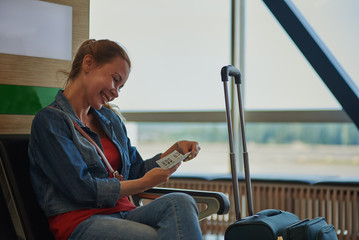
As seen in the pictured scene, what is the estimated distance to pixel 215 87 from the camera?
3668 millimetres

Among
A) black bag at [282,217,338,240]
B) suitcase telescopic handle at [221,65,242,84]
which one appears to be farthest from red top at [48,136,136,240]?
suitcase telescopic handle at [221,65,242,84]

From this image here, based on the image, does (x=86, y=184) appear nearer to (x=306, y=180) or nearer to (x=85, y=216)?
(x=85, y=216)

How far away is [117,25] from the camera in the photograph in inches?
152

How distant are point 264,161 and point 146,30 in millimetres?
1366

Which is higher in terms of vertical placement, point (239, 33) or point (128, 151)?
point (239, 33)

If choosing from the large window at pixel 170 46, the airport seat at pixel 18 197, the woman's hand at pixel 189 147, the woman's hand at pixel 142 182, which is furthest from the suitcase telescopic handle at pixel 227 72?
the large window at pixel 170 46

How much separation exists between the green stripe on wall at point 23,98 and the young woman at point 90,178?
27cm

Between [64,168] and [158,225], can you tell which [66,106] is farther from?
[158,225]

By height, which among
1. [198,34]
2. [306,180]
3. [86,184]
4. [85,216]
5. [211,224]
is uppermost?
[198,34]

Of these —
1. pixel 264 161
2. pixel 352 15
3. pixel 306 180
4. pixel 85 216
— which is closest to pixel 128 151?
pixel 85 216

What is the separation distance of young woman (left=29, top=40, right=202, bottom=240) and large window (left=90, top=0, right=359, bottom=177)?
1.66m

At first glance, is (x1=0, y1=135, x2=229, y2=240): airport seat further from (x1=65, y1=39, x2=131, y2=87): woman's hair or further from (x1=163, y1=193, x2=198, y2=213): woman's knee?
(x1=163, y1=193, x2=198, y2=213): woman's knee

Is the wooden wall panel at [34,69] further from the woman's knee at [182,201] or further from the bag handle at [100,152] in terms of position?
the woman's knee at [182,201]

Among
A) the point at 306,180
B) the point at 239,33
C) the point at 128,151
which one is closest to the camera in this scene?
the point at 128,151
